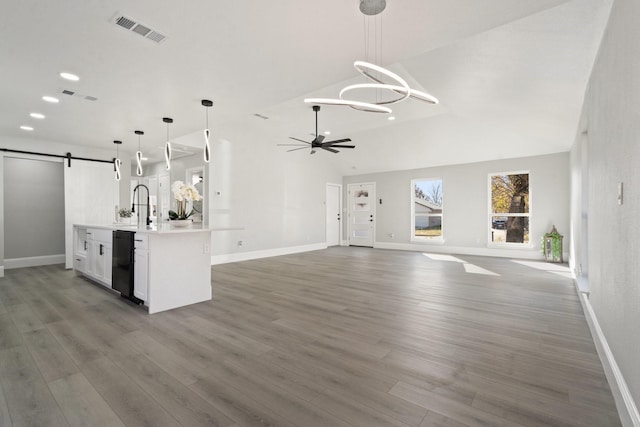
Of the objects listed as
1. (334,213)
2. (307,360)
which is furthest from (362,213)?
(307,360)

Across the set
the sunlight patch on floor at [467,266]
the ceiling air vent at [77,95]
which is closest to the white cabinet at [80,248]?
the ceiling air vent at [77,95]

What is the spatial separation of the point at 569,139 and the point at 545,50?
416 centimetres

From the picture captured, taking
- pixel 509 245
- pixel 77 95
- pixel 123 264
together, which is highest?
pixel 77 95

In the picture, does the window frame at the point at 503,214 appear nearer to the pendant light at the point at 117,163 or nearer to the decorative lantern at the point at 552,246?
the decorative lantern at the point at 552,246

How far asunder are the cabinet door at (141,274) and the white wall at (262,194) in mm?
2800

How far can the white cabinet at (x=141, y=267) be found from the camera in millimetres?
3555

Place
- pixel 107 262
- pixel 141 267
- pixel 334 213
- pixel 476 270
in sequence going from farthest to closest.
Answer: pixel 334 213, pixel 476 270, pixel 107 262, pixel 141 267

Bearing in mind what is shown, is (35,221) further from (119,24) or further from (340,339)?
(340,339)

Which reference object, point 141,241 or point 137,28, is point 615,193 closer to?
point 137,28

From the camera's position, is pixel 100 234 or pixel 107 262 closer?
pixel 107 262

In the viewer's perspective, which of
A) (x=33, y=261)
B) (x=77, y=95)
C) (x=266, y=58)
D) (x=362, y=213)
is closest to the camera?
(x=266, y=58)

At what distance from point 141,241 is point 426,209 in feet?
26.0

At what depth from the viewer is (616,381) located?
1.90 meters

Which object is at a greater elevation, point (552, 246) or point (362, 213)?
point (362, 213)
